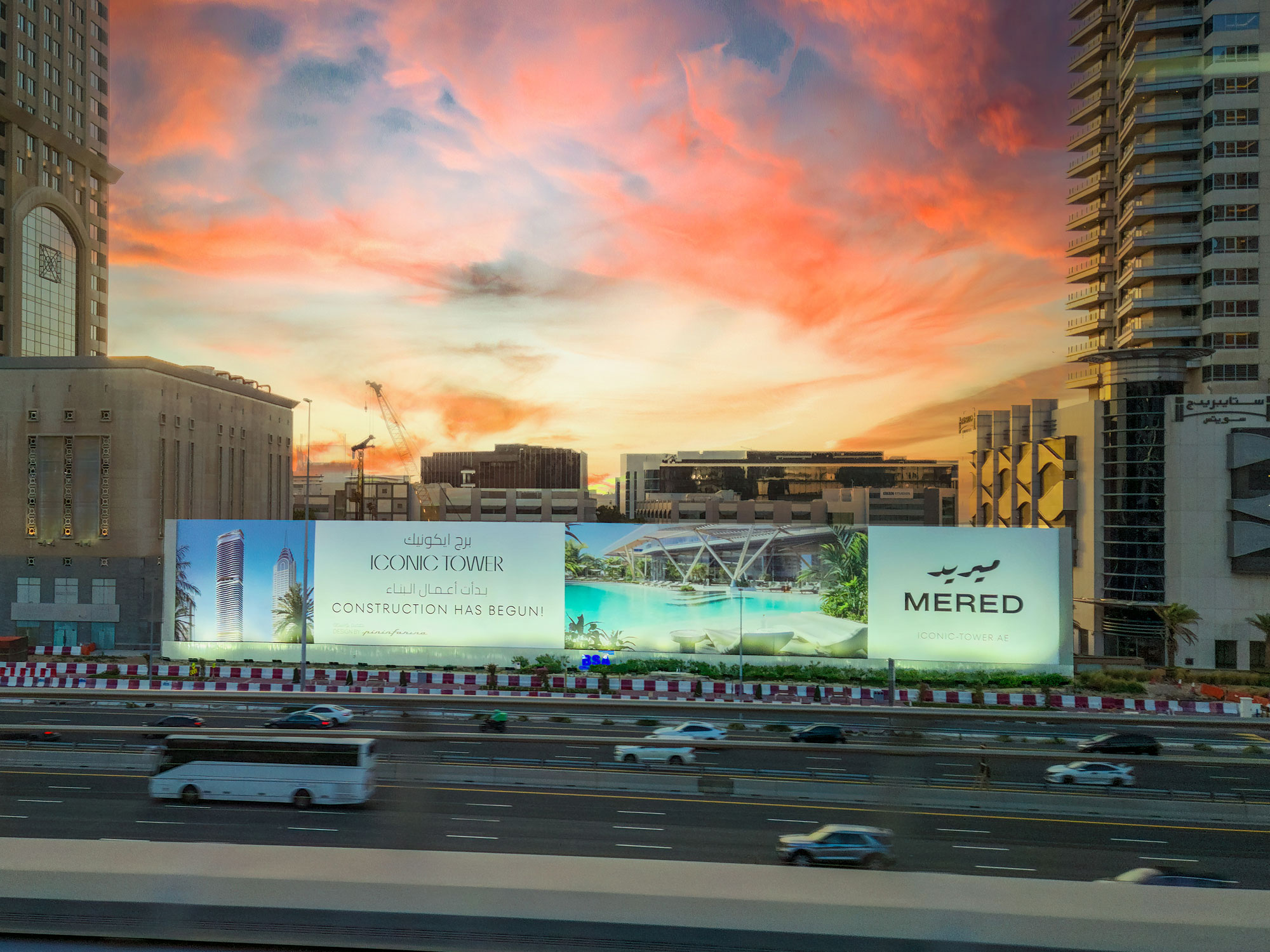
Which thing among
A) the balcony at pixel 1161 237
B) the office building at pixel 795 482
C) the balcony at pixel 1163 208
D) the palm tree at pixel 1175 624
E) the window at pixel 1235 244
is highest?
the balcony at pixel 1163 208

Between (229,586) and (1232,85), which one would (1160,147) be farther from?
(229,586)

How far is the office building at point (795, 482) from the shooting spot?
120 m

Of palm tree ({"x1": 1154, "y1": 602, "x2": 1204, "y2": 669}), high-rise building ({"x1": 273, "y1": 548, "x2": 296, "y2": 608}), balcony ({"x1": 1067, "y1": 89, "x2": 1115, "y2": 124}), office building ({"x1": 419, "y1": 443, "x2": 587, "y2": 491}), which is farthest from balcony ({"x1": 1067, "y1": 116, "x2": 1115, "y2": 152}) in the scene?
office building ({"x1": 419, "y1": 443, "x2": 587, "y2": 491})

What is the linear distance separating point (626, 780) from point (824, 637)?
3361 centimetres

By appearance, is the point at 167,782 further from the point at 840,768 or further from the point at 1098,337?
the point at 1098,337

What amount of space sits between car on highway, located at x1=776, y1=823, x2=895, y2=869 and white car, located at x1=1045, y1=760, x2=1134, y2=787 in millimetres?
1643

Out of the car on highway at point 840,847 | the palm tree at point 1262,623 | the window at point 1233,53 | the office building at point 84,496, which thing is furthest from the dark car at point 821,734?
the window at point 1233,53

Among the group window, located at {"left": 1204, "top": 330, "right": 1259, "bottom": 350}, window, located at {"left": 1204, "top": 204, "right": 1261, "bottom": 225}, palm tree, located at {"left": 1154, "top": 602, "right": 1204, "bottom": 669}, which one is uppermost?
window, located at {"left": 1204, "top": 204, "right": 1261, "bottom": 225}

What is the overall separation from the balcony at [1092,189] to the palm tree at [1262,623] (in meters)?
36.2

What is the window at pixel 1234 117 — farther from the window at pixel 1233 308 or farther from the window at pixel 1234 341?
the window at pixel 1234 341

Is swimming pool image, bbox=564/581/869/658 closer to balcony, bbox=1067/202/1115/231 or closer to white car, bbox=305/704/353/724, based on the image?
white car, bbox=305/704/353/724

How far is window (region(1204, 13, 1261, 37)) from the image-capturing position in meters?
53.5

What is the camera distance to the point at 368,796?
188 inches

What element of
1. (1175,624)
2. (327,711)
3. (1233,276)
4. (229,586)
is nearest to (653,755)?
(327,711)
